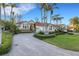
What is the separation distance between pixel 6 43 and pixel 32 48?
49cm

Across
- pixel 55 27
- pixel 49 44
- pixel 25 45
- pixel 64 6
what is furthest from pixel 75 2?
pixel 25 45

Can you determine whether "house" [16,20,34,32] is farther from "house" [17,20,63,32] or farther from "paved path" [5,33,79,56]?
"paved path" [5,33,79,56]

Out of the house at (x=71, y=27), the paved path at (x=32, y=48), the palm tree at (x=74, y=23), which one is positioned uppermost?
the palm tree at (x=74, y=23)

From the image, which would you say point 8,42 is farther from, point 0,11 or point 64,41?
point 64,41

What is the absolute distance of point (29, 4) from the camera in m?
4.93

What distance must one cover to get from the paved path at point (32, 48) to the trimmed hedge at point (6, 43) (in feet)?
0.32

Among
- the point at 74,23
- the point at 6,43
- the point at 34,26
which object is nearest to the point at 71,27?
the point at 74,23

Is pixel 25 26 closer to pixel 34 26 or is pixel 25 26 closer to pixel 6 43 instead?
pixel 34 26

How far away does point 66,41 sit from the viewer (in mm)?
4926

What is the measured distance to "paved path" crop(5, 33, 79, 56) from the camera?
4.82 m

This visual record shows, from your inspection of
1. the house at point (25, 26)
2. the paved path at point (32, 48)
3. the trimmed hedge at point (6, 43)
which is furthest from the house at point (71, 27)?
the trimmed hedge at point (6, 43)

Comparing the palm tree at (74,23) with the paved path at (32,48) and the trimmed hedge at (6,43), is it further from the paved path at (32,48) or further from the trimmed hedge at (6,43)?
the trimmed hedge at (6,43)

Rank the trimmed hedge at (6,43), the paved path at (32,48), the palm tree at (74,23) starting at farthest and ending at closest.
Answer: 1. the palm tree at (74,23)
2. the paved path at (32,48)
3. the trimmed hedge at (6,43)

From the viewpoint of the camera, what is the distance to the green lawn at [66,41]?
486cm
